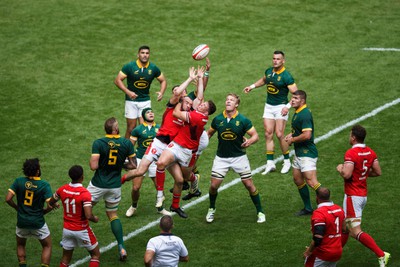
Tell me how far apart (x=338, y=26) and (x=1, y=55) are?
35.3 feet

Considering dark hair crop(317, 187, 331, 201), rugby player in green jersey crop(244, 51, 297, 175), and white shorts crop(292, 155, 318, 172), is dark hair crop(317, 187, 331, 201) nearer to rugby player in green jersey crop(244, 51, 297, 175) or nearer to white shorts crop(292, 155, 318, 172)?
white shorts crop(292, 155, 318, 172)

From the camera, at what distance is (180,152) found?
583 inches

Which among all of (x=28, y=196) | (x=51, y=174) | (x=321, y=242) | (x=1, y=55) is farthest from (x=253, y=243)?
(x=1, y=55)

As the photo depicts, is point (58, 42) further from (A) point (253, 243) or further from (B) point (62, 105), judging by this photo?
(A) point (253, 243)

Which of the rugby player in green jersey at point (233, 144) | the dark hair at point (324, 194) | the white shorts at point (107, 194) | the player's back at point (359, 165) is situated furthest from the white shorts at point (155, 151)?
the dark hair at point (324, 194)

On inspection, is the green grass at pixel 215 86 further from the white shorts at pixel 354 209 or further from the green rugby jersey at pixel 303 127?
the green rugby jersey at pixel 303 127

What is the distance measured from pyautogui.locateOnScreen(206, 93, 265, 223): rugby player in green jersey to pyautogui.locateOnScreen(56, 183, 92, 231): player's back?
329 centimetres

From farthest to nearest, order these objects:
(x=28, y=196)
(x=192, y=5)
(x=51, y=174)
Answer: (x=192, y=5) < (x=51, y=174) < (x=28, y=196)

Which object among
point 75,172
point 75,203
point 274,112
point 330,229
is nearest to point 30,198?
point 75,203

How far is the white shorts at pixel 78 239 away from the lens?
1253 cm

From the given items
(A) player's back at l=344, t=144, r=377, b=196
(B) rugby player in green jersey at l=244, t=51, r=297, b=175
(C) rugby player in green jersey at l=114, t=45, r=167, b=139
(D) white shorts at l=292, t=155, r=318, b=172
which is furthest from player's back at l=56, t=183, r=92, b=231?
(B) rugby player in green jersey at l=244, t=51, r=297, b=175

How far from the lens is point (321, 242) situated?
11.6 meters

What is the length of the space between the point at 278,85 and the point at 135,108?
346 centimetres

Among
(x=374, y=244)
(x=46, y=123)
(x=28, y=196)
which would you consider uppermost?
(x=28, y=196)
